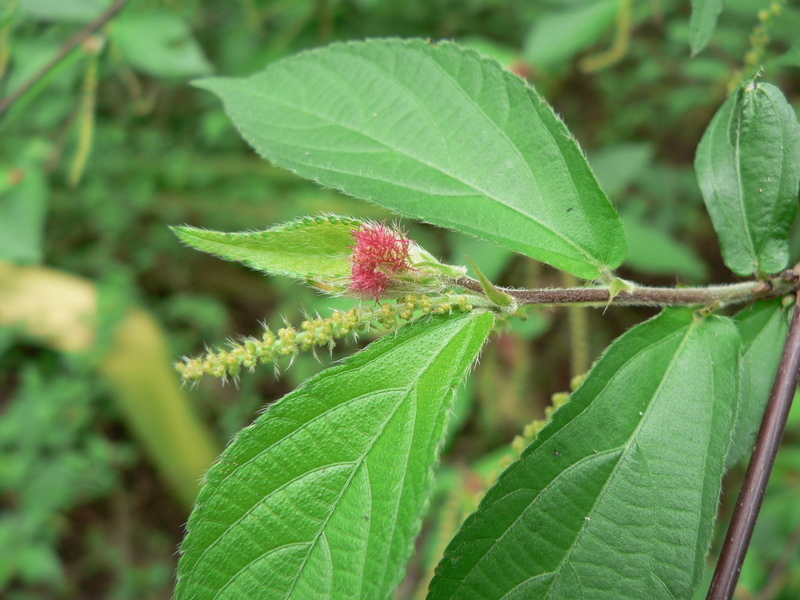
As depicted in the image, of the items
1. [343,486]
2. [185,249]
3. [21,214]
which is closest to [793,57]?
[343,486]

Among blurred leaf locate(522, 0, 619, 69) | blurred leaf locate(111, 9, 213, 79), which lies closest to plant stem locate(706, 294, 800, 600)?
blurred leaf locate(522, 0, 619, 69)

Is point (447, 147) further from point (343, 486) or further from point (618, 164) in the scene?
point (618, 164)

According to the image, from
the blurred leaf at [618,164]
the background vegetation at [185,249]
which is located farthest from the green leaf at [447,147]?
the blurred leaf at [618,164]

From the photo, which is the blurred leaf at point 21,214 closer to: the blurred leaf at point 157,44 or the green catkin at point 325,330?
the blurred leaf at point 157,44

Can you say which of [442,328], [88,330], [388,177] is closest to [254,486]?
[442,328]

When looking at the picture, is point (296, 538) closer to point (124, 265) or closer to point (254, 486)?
point (254, 486)

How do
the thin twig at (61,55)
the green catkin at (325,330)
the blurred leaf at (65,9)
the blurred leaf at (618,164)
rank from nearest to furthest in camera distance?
the green catkin at (325,330) → the thin twig at (61,55) → the blurred leaf at (65,9) → the blurred leaf at (618,164)
